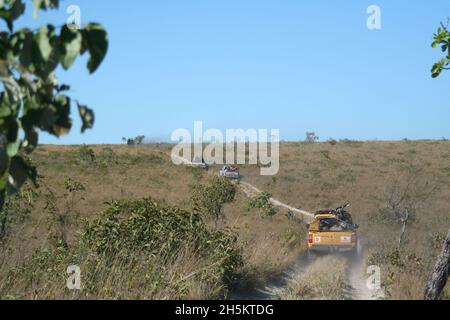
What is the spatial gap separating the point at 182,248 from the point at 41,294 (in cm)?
267

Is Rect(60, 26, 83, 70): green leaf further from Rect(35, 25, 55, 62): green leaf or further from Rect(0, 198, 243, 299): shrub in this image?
Rect(0, 198, 243, 299): shrub

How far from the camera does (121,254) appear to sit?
26.4 feet

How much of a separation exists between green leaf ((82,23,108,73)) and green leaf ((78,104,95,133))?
0.80 feet

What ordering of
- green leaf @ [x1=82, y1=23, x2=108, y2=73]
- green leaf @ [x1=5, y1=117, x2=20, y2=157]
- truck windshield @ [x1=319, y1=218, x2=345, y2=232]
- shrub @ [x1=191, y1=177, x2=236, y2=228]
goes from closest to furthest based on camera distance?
1. green leaf @ [x1=82, y1=23, x2=108, y2=73]
2. green leaf @ [x1=5, y1=117, x2=20, y2=157]
3. truck windshield @ [x1=319, y1=218, x2=345, y2=232]
4. shrub @ [x1=191, y1=177, x2=236, y2=228]

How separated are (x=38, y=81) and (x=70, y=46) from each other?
1.24 feet

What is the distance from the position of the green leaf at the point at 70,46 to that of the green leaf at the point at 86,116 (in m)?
0.24

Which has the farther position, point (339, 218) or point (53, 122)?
point (339, 218)

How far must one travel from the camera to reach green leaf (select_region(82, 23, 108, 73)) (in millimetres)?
3104

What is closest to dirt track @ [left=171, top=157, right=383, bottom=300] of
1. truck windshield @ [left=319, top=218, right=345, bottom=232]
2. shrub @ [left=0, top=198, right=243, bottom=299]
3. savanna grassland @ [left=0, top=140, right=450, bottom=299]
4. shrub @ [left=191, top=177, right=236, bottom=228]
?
savanna grassland @ [left=0, top=140, right=450, bottom=299]

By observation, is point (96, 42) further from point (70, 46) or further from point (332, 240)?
point (332, 240)

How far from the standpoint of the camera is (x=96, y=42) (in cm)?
310
